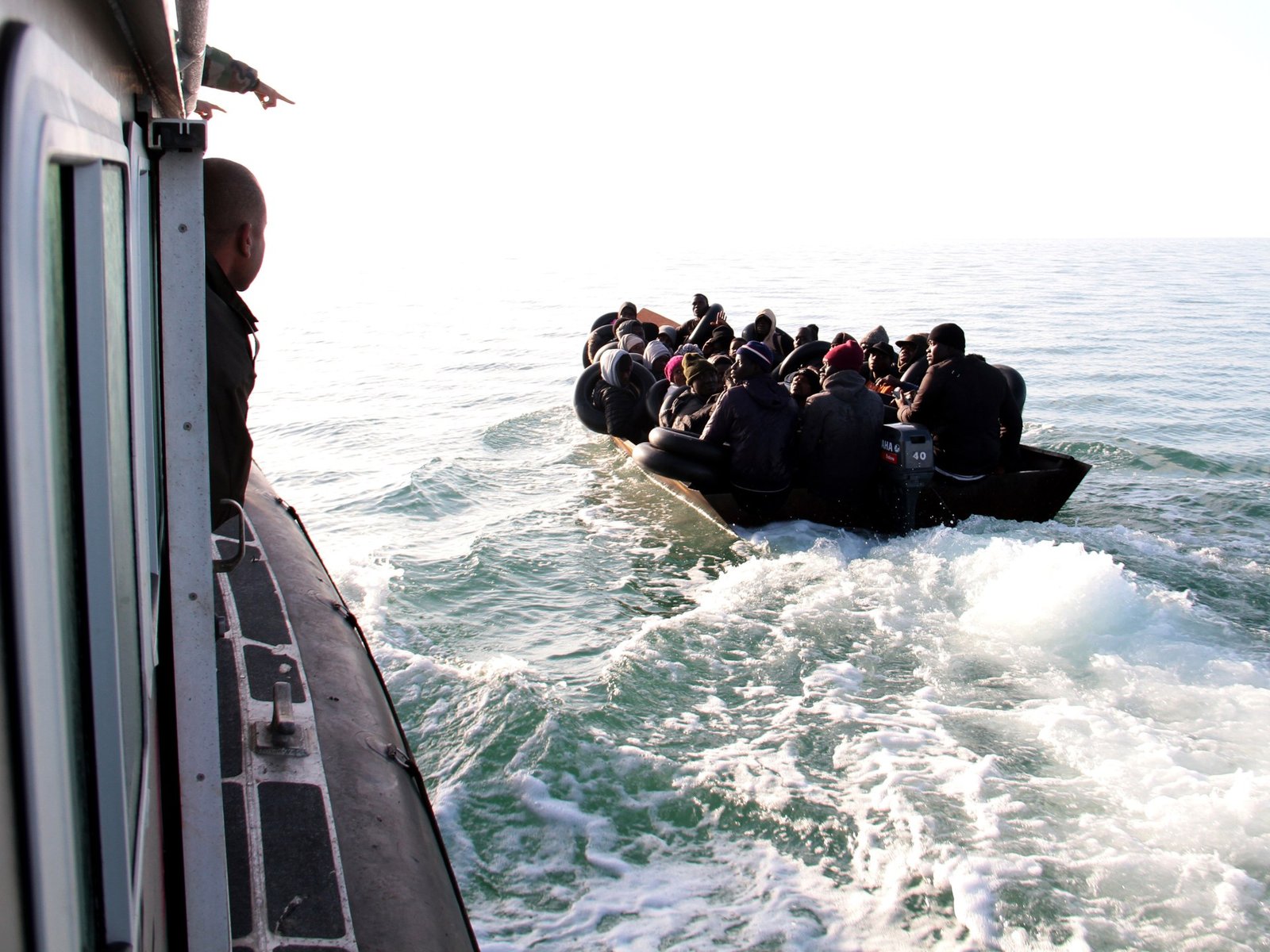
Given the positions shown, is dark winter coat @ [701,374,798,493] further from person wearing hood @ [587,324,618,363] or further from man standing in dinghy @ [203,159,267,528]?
man standing in dinghy @ [203,159,267,528]

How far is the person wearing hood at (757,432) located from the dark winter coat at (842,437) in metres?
0.16

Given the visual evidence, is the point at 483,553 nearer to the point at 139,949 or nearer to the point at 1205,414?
the point at 139,949

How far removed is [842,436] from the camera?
6996 millimetres

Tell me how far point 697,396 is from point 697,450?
26.5 inches

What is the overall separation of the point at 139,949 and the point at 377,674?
242cm

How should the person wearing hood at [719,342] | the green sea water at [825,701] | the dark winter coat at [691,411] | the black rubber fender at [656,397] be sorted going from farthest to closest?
the person wearing hood at [719,342] → the black rubber fender at [656,397] → the dark winter coat at [691,411] → the green sea water at [825,701]

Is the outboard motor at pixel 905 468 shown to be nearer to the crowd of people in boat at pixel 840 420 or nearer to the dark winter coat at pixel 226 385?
the crowd of people in boat at pixel 840 420

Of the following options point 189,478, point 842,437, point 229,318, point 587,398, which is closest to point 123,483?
point 189,478

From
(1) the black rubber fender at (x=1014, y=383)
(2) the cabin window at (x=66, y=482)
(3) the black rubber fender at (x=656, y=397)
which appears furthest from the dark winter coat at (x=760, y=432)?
(2) the cabin window at (x=66, y=482)

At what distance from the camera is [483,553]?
752 cm

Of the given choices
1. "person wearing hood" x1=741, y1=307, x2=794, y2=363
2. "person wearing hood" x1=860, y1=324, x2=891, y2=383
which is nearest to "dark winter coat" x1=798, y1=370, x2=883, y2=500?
"person wearing hood" x1=860, y1=324, x2=891, y2=383

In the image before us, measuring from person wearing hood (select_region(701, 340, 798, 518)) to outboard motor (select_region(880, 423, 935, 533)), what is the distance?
660 millimetres

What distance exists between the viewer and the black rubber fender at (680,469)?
285 inches

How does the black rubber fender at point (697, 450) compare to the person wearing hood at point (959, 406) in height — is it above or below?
below
